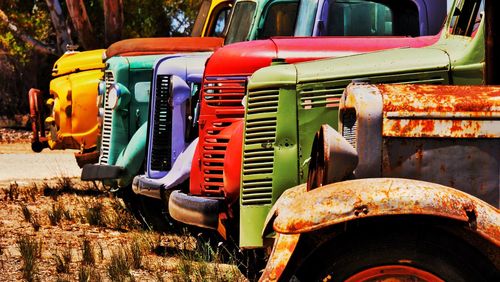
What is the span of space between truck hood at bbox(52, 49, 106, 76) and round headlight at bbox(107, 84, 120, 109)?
7.42 feet

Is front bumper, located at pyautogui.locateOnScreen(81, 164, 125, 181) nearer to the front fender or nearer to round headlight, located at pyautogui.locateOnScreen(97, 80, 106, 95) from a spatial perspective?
the front fender

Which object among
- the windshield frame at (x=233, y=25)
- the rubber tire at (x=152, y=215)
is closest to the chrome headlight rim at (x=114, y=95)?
the rubber tire at (x=152, y=215)

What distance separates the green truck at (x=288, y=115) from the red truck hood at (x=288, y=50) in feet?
4.21

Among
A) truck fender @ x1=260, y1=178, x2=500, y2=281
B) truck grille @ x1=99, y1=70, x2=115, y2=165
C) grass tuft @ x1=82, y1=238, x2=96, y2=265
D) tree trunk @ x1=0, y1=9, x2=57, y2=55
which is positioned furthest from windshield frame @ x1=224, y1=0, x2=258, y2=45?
tree trunk @ x1=0, y1=9, x2=57, y2=55

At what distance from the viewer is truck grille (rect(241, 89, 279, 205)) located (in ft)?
22.1

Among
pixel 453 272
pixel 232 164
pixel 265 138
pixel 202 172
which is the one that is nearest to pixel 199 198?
pixel 202 172

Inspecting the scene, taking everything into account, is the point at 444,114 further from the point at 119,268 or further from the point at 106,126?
the point at 106,126

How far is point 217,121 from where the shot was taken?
8.38 meters

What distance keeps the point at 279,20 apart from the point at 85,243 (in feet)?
8.03

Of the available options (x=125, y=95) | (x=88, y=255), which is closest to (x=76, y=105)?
(x=125, y=95)

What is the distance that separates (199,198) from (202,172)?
27cm

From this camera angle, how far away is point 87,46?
23781mm

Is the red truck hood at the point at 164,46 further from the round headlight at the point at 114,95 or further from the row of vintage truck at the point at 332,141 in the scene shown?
the round headlight at the point at 114,95

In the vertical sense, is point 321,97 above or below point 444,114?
below
